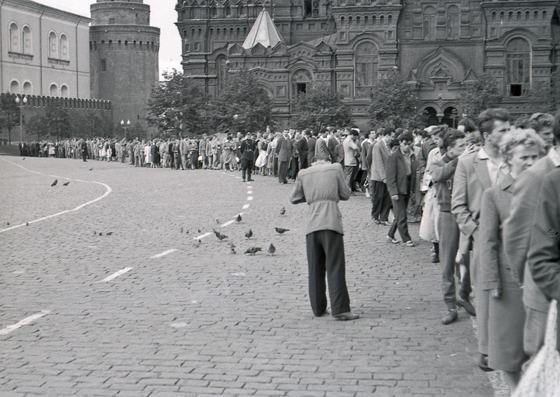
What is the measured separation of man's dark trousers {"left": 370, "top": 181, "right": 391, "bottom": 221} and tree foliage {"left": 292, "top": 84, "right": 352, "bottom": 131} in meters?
44.2

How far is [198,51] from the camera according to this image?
76.8 metres

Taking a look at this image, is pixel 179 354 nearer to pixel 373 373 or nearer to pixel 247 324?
pixel 247 324

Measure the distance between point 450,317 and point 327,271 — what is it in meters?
1.32

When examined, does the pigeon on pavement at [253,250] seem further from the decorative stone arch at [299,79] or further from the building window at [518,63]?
the decorative stone arch at [299,79]

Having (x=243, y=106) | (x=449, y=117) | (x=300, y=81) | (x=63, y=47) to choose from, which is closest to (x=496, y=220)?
(x=243, y=106)

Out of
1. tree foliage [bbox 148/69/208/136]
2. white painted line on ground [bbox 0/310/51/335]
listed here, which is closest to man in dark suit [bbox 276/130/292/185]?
white painted line on ground [bbox 0/310/51/335]

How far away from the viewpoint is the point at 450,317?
8.05 metres

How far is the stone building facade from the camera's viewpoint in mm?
89812

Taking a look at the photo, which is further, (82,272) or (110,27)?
(110,27)

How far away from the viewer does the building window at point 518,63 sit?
63812 millimetres

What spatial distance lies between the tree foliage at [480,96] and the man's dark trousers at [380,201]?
44.1m

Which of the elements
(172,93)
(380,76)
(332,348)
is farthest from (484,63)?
(332,348)

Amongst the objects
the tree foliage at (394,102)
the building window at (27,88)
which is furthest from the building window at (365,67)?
the building window at (27,88)

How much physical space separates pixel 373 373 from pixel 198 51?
7261 cm
